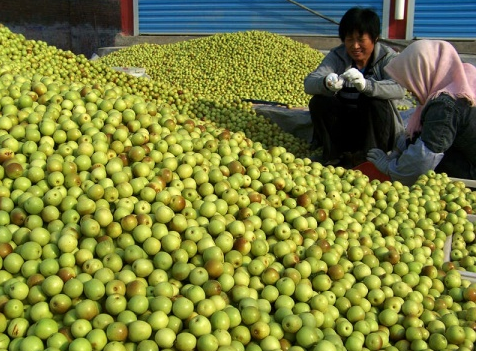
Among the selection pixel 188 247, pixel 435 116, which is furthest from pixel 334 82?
pixel 188 247

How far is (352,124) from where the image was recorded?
526 centimetres

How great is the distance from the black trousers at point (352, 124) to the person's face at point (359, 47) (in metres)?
0.40

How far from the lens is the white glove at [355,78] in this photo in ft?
15.2

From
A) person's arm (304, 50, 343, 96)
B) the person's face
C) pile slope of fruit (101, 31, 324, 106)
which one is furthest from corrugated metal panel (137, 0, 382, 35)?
the person's face

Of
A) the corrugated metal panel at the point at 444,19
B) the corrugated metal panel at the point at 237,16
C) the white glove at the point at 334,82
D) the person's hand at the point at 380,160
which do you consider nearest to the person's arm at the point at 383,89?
the white glove at the point at 334,82

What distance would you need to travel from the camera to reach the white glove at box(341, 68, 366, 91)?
4.63 m

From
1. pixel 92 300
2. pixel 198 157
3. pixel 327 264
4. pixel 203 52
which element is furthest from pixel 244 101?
pixel 92 300

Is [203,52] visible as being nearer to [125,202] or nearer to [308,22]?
[308,22]

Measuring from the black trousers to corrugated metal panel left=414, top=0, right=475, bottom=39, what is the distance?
5.93 meters

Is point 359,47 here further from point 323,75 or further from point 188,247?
point 188,247

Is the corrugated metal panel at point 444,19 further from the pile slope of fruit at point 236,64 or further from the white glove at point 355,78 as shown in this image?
the white glove at point 355,78

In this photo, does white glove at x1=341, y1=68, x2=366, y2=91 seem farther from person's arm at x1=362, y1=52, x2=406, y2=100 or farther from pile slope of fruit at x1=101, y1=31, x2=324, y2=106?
pile slope of fruit at x1=101, y1=31, x2=324, y2=106

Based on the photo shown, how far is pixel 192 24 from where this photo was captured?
472 inches

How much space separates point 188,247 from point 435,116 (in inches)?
103
